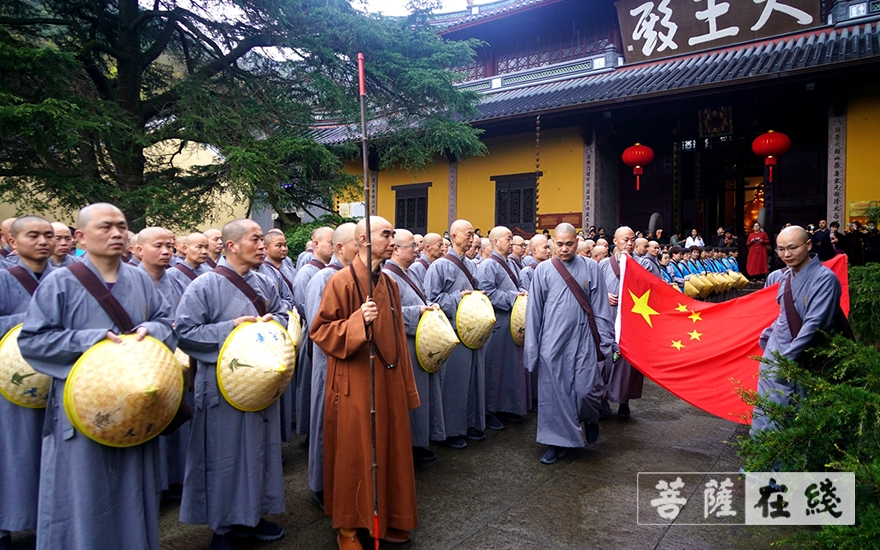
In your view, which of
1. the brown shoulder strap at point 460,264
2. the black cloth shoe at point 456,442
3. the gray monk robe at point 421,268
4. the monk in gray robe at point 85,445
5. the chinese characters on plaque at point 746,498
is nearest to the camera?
the chinese characters on plaque at point 746,498

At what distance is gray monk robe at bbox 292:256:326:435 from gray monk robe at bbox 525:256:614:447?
196 cm

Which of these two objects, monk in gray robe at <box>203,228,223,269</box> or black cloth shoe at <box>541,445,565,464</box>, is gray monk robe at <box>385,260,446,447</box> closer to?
black cloth shoe at <box>541,445,565,464</box>

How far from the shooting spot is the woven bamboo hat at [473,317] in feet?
15.9

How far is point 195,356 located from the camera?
312cm

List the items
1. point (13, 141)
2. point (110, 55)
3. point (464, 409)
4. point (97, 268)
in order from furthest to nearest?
point (110, 55) → point (13, 141) → point (464, 409) → point (97, 268)

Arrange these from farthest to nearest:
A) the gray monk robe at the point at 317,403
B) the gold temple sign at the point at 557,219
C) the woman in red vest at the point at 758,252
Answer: the gold temple sign at the point at 557,219, the woman in red vest at the point at 758,252, the gray monk robe at the point at 317,403

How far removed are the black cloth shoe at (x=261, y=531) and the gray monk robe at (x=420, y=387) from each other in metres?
1.14

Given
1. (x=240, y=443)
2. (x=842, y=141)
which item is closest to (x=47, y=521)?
(x=240, y=443)

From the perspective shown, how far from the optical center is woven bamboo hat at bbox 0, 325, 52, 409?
3.04 m

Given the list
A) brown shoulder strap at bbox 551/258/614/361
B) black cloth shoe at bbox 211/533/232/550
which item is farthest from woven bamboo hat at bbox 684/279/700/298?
black cloth shoe at bbox 211/533/232/550

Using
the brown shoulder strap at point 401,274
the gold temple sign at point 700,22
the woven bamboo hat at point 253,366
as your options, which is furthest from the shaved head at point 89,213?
the gold temple sign at point 700,22

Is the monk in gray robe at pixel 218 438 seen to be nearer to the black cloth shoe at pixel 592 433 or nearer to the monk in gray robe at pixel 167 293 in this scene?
the monk in gray robe at pixel 167 293

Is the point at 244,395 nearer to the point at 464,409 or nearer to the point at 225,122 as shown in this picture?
the point at 464,409

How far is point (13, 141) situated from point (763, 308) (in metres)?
9.74
